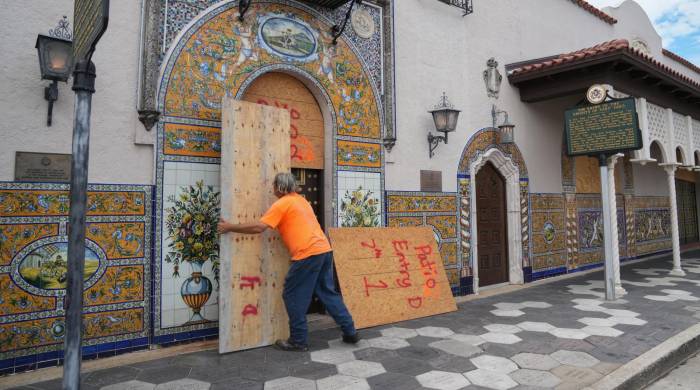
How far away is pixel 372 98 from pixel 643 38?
1039 centimetres

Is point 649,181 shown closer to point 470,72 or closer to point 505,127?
point 505,127

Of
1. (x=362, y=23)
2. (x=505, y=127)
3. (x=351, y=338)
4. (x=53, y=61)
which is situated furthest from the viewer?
(x=505, y=127)

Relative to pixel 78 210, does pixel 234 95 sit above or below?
above

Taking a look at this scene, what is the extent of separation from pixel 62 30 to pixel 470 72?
5.62 meters

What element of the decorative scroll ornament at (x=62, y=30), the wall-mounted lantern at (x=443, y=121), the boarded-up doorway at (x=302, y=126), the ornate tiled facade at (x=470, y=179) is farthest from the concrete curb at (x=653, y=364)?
the decorative scroll ornament at (x=62, y=30)

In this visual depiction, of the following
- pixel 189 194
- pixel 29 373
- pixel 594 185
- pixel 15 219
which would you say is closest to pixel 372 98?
pixel 189 194

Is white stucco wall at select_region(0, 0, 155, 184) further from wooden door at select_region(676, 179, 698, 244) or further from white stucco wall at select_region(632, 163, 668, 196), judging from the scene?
wooden door at select_region(676, 179, 698, 244)

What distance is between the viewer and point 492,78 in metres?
7.16

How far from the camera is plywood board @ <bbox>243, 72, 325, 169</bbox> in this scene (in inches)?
188

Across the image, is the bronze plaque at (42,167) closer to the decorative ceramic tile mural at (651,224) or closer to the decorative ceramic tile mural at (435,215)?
the decorative ceramic tile mural at (435,215)

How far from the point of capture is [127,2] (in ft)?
12.7

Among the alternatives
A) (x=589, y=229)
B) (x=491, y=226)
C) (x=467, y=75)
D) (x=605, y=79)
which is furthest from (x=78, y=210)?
(x=589, y=229)

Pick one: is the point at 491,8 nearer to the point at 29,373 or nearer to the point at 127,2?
the point at 127,2

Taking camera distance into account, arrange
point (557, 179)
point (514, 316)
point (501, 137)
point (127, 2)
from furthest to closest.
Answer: point (557, 179) → point (501, 137) → point (514, 316) → point (127, 2)
